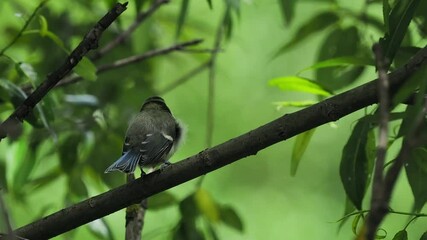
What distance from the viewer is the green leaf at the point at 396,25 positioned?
153cm

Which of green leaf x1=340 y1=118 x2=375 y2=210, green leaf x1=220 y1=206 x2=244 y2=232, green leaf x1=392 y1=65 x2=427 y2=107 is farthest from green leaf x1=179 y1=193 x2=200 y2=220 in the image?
green leaf x1=392 y1=65 x2=427 y2=107

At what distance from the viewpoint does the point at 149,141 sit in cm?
188

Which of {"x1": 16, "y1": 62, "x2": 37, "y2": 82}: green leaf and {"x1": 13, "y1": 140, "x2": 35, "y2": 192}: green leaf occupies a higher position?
{"x1": 16, "y1": 62, "x2": 37, "y2": 82}: green leaf

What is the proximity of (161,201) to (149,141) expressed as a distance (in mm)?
627

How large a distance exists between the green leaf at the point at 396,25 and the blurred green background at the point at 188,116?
734 millimetres

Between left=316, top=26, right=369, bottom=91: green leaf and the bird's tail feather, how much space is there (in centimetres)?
71

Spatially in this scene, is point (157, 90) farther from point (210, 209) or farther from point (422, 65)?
point (422, 65)

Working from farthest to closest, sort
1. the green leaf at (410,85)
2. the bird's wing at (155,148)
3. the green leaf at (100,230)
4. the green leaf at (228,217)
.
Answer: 1. the green leaf at (228,217)
2. the green leaf at (100,230)
3. the bird's wing at (155,148)
4. the green leaf at (410,85)

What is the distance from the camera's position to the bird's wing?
1851mm

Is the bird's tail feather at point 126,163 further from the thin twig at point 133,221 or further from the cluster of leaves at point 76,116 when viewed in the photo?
the cluster of leaves at point 76,116

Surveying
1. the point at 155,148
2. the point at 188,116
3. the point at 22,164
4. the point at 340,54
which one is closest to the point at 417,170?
the point at 155,148

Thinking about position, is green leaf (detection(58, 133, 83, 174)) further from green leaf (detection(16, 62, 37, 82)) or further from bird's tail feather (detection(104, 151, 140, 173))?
bird's tail feather (detection(104, 151, 140, 173))

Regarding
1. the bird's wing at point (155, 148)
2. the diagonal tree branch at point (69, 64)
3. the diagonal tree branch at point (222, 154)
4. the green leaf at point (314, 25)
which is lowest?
the green leaf at point (314, 25)

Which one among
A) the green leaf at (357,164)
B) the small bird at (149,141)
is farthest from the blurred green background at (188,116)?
the green leaf at (357,164)
